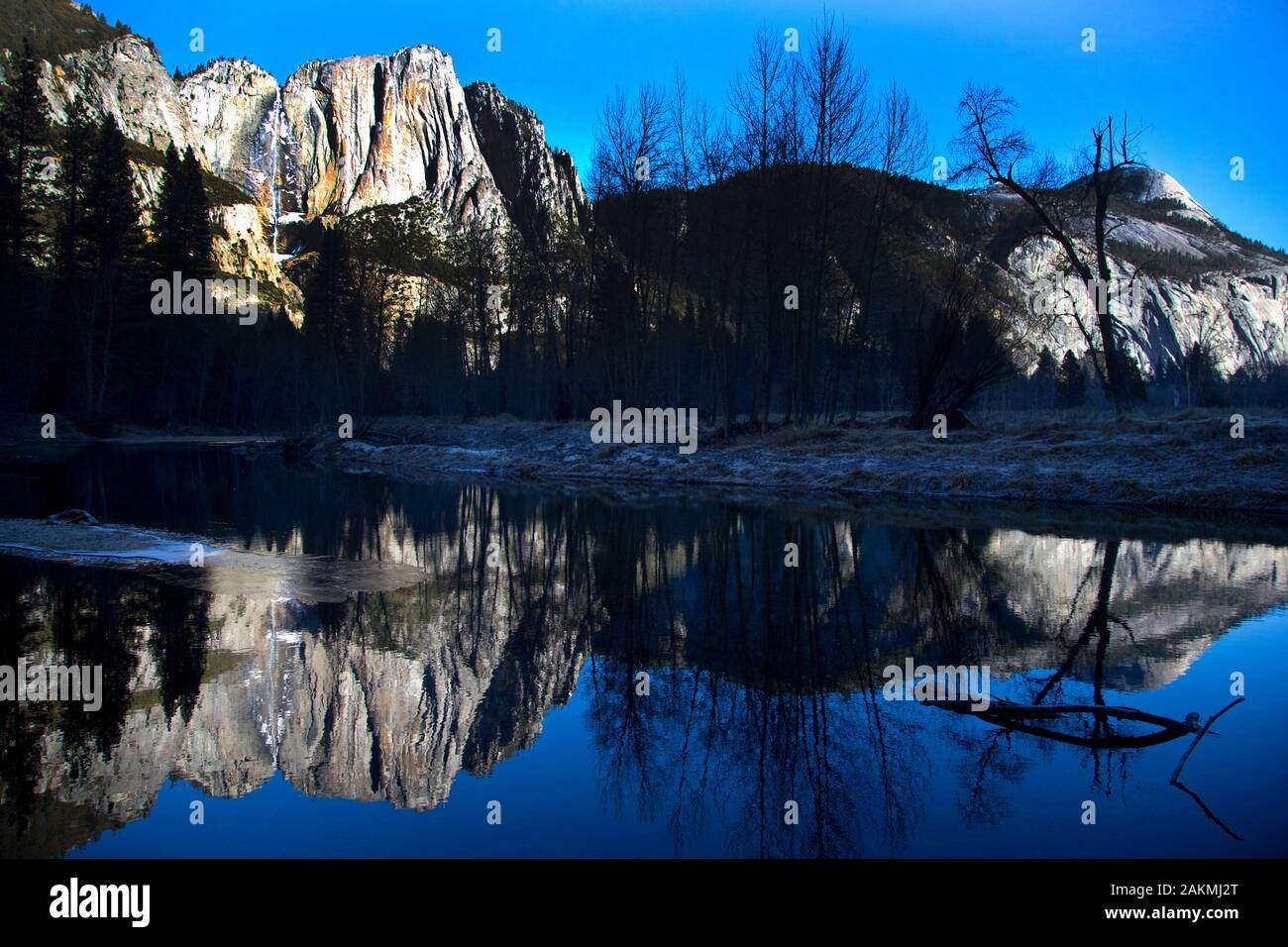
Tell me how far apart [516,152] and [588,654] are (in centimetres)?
19901

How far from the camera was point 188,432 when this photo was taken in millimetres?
58844

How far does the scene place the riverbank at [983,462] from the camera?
675 inches

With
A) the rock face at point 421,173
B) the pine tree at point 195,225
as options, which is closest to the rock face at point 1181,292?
the rock face at point 421,173

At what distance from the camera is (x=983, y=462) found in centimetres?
2097

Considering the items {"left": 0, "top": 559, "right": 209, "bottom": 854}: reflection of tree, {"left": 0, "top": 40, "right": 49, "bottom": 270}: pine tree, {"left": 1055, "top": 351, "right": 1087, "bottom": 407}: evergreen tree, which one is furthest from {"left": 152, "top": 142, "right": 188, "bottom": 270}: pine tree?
{"left": 1055, "top": 351, "right": 1087, "bottom": 407}: evergreen tree

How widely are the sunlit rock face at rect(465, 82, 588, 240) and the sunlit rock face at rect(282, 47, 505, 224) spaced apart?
8391 mm

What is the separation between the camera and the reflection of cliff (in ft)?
14.2

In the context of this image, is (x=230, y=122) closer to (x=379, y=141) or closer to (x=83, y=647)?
(x=379, y=141)

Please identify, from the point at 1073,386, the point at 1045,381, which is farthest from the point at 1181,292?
the point at 1073,386

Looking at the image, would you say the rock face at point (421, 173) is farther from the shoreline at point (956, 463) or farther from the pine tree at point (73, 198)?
the shoreline at point (956, 463)
